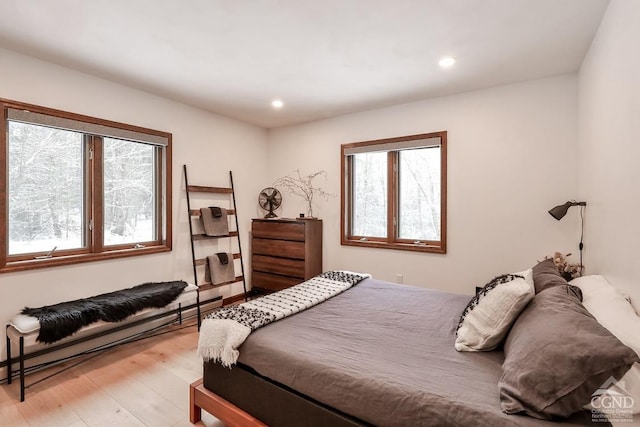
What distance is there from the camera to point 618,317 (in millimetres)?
1281

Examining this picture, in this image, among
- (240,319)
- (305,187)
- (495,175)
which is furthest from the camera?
(305,187)

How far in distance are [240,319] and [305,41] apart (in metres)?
1.95

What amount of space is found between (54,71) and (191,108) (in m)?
1.29

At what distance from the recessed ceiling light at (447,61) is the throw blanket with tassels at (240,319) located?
2059 mm


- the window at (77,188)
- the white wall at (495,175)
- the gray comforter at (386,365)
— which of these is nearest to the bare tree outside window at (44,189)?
the window at (77,188)

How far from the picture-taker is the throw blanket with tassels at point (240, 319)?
171 cm

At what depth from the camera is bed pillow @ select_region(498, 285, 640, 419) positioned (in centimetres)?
95

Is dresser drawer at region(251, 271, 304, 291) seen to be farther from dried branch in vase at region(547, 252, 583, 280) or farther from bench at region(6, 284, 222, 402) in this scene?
dried branch in vase at region(547, 252, 583, 280)

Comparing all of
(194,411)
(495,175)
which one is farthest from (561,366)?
(495,175)

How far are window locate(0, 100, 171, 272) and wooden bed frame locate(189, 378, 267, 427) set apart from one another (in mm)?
1734

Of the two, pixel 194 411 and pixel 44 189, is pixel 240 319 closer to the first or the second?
pixel 194 411

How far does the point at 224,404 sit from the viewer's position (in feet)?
5.71

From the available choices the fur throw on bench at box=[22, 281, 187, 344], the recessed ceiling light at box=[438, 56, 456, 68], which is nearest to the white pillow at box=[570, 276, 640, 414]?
the recessed ceiling light at box=[438, 56, 456, 68]

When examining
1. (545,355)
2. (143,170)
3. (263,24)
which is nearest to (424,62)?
(263,24)
